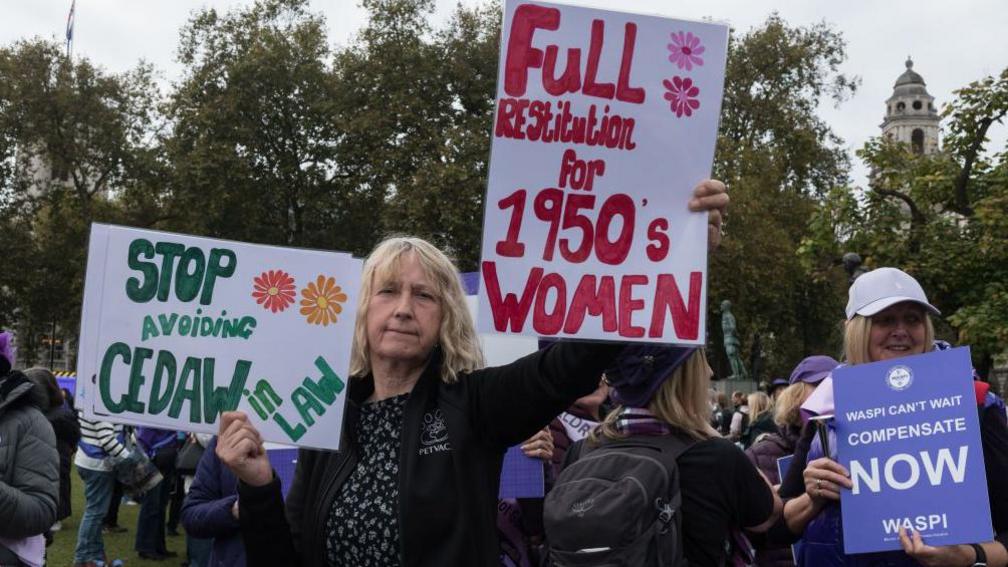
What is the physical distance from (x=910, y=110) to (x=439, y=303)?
12180 cm

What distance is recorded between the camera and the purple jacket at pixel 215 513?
4.59 metres

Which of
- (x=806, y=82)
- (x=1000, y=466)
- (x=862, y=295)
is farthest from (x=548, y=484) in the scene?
(x=806, y=82)

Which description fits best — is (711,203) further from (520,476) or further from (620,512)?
(520,476)

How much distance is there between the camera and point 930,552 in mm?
2574

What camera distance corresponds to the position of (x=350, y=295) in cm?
257

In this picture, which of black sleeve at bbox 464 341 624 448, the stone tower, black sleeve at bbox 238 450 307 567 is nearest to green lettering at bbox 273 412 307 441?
black sleeve at bbox 238 450 307 567

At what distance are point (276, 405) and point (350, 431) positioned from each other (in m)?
0.20

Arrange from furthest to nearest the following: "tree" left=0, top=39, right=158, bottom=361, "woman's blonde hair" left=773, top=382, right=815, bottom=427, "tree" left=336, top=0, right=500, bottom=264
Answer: "tree" left=0, top=39, right=158, bottom=361
"tree" left=336, top=0, right=500, bottom=264
"woman's blonde hair" left=773, top=382, right=815, bottom=427

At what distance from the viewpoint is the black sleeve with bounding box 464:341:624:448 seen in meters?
2.25

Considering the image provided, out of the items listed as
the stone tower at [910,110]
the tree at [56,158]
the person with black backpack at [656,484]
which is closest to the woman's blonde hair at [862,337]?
the person with black backpack at [656,484]

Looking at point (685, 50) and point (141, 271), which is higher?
point (685, 50)

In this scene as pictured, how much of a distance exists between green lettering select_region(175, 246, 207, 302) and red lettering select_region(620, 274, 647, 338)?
1.08 metres

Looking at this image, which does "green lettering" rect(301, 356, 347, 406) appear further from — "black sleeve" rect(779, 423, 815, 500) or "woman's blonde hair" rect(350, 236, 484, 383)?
"black sleeve" rect(779, 423, 815, 500)

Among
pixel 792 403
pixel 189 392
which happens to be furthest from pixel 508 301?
pixel 792 403
